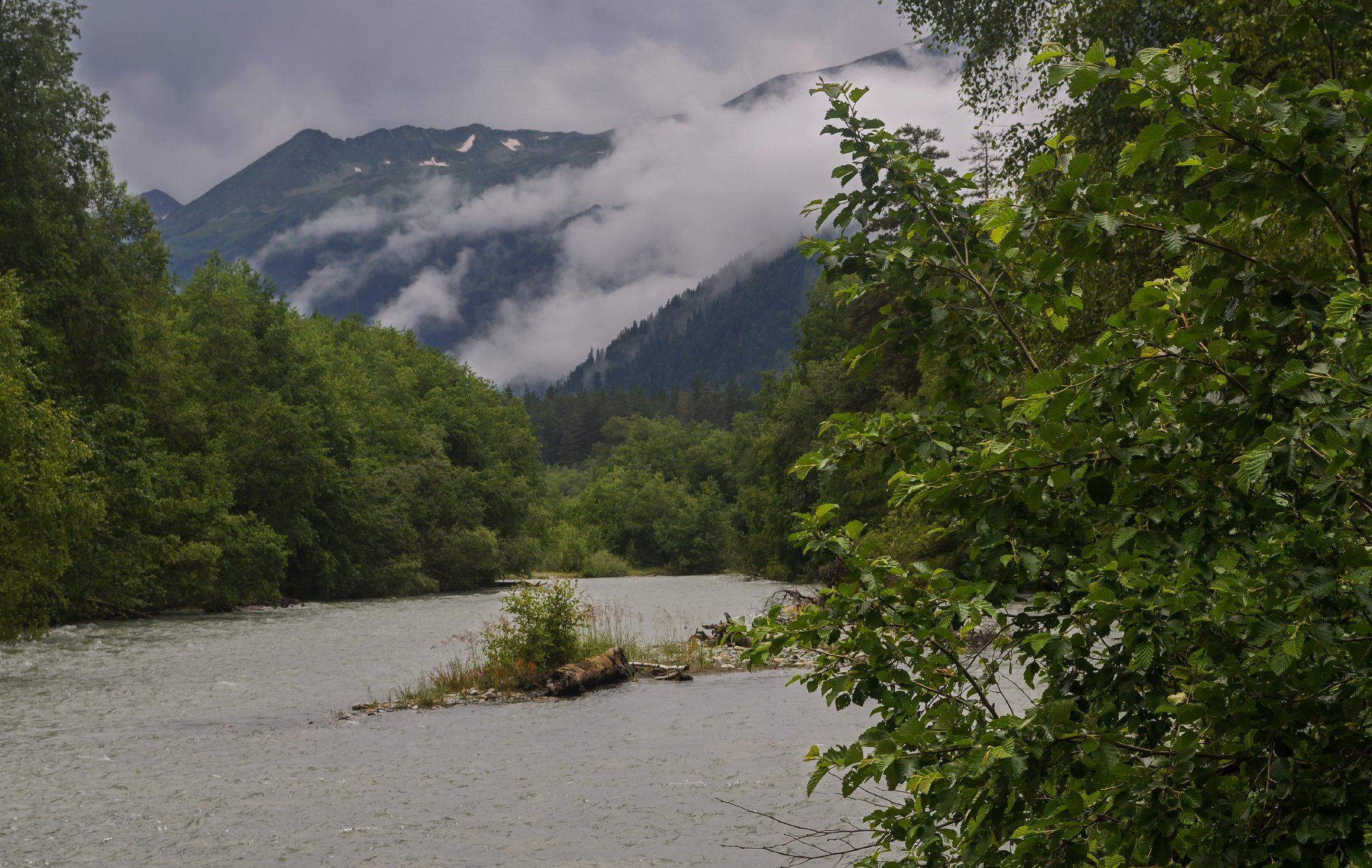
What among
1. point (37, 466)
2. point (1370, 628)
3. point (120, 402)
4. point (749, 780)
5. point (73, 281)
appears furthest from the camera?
point (120, 402)

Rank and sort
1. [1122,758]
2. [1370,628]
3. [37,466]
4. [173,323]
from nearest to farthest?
[1370,628]
[1122,758]
[37,466]
[173,323]

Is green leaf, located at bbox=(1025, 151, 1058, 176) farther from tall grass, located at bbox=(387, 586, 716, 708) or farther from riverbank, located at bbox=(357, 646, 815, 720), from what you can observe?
tall grass, located at bbox=(387, 586, 716, 708)

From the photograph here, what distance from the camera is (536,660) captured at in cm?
2242

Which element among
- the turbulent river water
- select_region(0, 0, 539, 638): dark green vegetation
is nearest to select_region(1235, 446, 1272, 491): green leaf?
the turbulent river water

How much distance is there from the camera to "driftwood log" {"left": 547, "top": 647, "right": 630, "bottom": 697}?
68.9 feet

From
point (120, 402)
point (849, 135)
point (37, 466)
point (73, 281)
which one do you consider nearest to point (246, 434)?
point (120, 402)

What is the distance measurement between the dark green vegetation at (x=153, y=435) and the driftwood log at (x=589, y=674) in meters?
15.6

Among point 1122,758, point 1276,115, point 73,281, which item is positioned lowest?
point 1122,758

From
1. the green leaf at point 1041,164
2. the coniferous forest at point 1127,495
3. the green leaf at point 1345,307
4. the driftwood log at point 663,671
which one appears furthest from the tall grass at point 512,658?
the green leaf at point 1345,307

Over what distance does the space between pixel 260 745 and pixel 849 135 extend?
1433 centimetres

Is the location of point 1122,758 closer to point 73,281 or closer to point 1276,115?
point 1276,115

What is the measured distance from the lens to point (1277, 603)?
2.56 metres

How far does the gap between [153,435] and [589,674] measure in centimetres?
3204

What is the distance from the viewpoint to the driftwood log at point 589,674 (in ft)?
68.9
